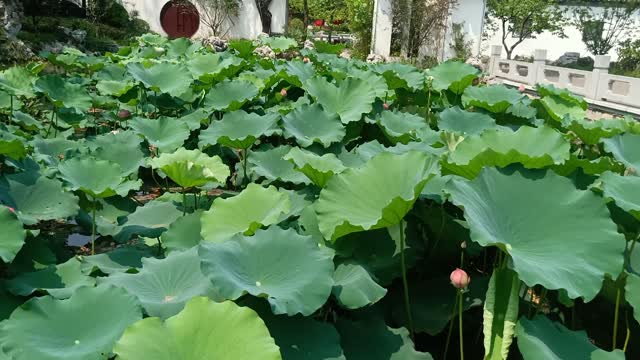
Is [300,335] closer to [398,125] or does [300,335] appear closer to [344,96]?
[398,125]

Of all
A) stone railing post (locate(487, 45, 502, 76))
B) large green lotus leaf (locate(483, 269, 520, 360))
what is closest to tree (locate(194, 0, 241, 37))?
stone railing post (locate(487, 45, 502, 76))

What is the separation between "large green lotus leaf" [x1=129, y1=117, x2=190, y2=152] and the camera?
269 centimetres

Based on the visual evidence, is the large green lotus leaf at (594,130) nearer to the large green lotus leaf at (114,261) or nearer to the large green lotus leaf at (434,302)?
the large green lotus leaf at (434,302)

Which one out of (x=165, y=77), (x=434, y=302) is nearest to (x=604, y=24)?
(x=165, y=77)

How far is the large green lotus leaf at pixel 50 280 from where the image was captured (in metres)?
1.56

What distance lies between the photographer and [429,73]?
3.45 metres

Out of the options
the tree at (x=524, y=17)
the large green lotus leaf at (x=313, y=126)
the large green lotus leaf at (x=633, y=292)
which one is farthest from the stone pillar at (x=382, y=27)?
the large green lotus leaf at (x=633, y=292)

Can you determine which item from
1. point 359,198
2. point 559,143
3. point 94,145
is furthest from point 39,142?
point 559,143

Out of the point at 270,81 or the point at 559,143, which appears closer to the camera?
the point at 559,143

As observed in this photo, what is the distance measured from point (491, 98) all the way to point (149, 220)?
177 centimetres

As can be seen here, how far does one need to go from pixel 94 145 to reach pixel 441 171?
1724mm

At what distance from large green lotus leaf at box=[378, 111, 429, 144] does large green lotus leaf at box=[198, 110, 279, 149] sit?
483 millimetres

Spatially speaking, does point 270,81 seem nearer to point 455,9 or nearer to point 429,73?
point 429,73

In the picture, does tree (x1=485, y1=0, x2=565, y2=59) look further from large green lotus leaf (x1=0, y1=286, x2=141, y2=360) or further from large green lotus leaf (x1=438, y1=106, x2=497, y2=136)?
large green lotus leaf (x1=0, y1=286, x2=141, y2=360)
